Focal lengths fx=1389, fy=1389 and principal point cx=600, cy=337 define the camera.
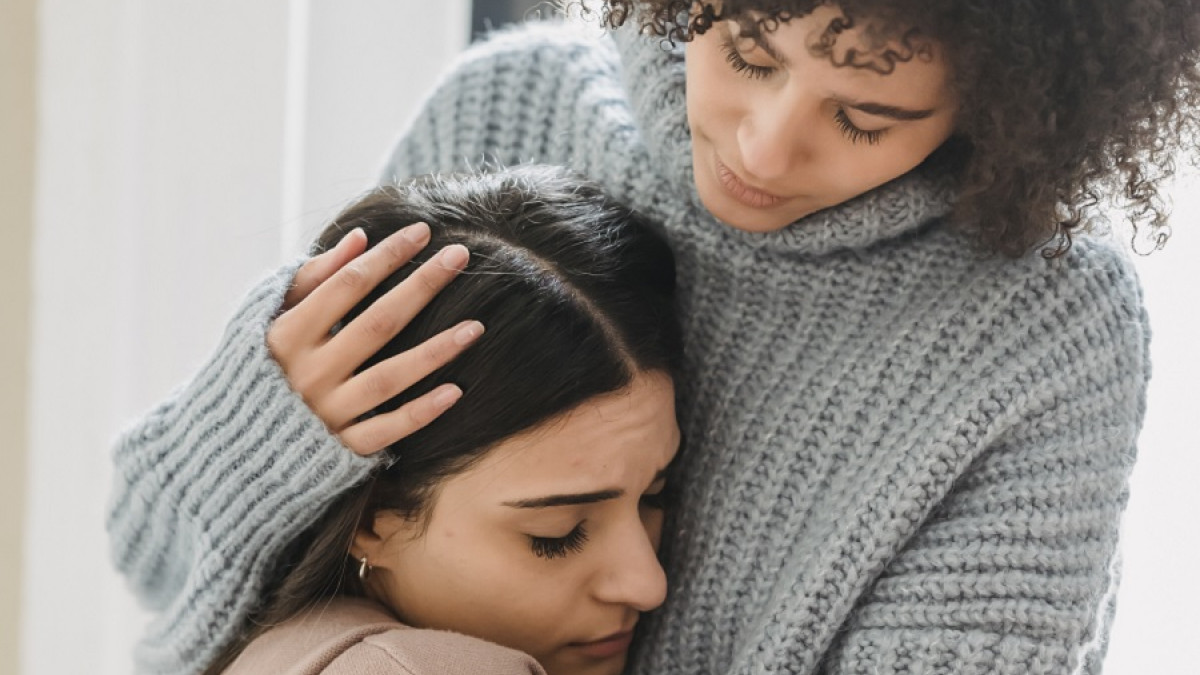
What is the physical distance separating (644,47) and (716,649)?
470 millimetres

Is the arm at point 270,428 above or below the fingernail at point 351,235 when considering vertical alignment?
below

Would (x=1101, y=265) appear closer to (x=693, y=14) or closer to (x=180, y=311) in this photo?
(x=693, y=14)

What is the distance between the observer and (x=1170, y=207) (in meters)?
0.97

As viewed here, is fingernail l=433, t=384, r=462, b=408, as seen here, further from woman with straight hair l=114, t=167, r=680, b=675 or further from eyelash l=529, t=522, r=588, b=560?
eyelash l=529, t=522, r=588, b=560

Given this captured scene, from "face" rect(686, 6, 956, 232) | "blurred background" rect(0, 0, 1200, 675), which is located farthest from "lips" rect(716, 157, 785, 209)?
"blurred background" rect(0, 0, 1200, 675)

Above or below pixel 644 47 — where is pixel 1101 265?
below

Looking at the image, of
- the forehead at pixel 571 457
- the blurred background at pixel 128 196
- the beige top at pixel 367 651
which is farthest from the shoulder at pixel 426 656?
the blurred background at pixel 128 196

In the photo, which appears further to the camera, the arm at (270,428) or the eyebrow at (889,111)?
the arm at (270,428)

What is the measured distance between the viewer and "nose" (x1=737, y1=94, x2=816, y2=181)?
87cm

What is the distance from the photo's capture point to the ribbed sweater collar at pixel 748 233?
0.97 meters

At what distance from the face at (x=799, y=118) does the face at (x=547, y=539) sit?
0.17 meters

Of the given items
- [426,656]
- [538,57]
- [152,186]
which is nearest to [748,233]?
[538,57]

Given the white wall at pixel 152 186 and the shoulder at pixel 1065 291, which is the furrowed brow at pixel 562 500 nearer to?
the shoulder at pixel 1065 291

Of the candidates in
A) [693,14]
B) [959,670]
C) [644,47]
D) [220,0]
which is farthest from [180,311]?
[959,670]
